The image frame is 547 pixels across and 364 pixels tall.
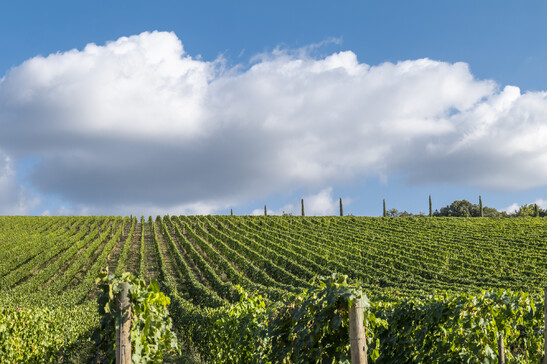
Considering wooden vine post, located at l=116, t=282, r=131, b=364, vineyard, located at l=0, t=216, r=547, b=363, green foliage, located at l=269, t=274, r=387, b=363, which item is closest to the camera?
green foliage, located at l=269, t=274, r=387, b=363

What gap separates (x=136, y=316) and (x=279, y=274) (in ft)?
97.3

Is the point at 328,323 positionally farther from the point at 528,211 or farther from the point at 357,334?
the point at 528,211

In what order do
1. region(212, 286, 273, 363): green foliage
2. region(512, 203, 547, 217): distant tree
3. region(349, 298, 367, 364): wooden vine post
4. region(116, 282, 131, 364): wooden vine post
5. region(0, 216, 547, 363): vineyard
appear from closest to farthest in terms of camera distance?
region(349, 298, 367, 364): wooden vine post < region(116, 282, 131, 364): wooden vine post < region(0, 216, 547, 363): vineyard < region(212, 286, 273, 363): green foliage < region(512, 203, 547, 217): distant tree

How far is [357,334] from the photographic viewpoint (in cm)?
402

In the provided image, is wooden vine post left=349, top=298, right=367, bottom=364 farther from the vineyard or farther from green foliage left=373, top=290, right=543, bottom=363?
green foliage left=373, top=290, right=543, bottom=363

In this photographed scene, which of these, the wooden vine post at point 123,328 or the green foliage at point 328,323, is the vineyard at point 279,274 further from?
the wooden vine post at point 123,328

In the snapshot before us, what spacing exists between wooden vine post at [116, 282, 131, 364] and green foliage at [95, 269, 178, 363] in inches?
1.6

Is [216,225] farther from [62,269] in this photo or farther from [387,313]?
[387,313]

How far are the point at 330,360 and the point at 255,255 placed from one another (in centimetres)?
3542

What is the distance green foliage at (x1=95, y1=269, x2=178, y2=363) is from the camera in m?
5.05

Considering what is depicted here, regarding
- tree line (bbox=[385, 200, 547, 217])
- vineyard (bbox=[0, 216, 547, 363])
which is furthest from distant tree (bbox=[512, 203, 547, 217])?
vineyard (bbox=[0, 216, 547, 363])

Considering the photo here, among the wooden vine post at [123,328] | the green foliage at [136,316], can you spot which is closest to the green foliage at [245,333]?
the green foliage at [136,316]

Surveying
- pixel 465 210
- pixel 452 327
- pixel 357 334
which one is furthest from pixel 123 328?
pixel 465 210


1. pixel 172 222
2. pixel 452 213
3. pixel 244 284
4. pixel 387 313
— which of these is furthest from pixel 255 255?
pixel 452 213
